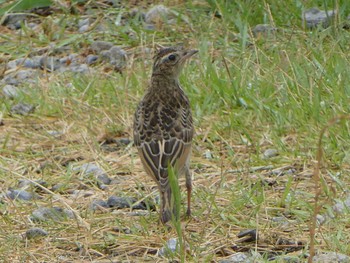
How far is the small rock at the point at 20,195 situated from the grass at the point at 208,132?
0.37ft

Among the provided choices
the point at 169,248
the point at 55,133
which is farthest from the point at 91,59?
the point at 169,248

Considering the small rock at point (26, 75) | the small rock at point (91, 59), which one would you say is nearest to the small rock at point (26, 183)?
the small rock at point (26, 75)

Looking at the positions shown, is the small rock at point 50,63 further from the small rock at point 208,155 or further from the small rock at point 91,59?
the small rock at point 208,155

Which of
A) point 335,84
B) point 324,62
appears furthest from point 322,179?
point 324,62

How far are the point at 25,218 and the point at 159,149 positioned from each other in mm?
965

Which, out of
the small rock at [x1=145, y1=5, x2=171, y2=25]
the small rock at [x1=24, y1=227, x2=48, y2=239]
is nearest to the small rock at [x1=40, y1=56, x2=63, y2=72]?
the small rock at [x1=145, y1=5, x2=171, y2=25]

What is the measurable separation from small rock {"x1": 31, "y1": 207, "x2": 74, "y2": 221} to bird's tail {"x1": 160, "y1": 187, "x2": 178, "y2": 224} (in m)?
0.68

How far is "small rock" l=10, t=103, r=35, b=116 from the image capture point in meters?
8.94

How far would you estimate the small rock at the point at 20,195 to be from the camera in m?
7.23

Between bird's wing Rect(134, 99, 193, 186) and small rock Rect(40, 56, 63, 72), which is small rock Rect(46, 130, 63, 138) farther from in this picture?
small rock Rect(40, 56, 63, 72)

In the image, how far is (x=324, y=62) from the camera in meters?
8.91

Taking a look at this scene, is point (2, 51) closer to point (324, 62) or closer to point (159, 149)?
point (324, 62)

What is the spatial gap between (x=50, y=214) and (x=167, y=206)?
845 millimetres

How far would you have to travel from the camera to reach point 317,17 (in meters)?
10.1
